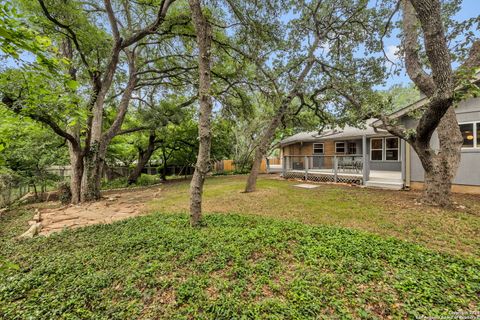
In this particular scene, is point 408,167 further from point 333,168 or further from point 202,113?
point 202,113

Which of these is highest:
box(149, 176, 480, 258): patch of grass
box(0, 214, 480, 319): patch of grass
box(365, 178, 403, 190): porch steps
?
box(365, 178, 403, 190): porch steps

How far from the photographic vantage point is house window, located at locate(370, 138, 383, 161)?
12023 millimetres

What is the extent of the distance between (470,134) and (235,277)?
1027cm

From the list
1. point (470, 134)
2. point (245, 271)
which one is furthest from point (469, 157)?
point (245, 271)

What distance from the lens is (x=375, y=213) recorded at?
5.24 metres

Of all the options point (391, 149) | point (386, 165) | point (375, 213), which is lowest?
point (375, 213)

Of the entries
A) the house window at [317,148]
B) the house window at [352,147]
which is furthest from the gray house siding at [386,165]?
the house window at [317,148]

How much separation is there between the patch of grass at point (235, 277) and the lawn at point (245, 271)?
0.5 inches

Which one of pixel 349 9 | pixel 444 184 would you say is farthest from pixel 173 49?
pixel 444 184

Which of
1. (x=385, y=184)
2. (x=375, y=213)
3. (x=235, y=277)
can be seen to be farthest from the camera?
(x=385, y=184)

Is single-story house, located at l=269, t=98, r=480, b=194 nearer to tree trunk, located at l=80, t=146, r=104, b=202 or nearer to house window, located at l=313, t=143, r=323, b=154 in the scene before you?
house window, located at l=313, t=143, r=323, b=154

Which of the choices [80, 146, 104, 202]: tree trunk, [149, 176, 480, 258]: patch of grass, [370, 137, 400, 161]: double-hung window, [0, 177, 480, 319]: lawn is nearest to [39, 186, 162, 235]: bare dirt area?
[80, 146, 104, 202]: tree trunk

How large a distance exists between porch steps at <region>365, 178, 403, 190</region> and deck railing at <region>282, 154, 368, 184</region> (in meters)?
0.37

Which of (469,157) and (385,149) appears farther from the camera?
(385,149)
